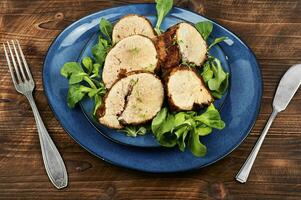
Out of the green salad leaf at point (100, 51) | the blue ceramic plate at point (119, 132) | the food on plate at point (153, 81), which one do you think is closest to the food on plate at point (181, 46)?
the food on plate at point (153, 81)

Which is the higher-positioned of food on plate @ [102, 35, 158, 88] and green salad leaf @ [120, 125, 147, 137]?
food on plate @ [102, 35, 158, 88]

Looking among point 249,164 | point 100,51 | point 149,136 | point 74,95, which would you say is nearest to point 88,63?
point 100,51

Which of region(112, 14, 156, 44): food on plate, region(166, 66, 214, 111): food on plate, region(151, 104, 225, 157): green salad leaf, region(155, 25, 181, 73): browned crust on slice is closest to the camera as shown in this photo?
region(151, 104, 225, 157): green salad leaf

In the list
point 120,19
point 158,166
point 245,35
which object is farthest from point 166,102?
point 245,35

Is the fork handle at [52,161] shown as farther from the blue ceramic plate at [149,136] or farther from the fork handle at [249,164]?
the fork handle at [249,164]

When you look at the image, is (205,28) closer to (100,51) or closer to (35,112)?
(100,51)

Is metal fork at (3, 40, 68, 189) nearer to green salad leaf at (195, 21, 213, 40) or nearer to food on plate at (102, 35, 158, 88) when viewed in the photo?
food on plate at (102, 35, 158, 88)

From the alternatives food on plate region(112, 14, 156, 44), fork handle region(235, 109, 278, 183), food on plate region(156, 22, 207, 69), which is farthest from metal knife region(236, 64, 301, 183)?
food on plate region(112, 14, 156, 44)
